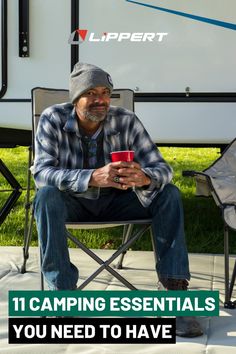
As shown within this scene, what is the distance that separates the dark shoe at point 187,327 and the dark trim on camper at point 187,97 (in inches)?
67.7

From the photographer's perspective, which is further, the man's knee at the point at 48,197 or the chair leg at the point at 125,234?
the chair leg at the point at 125,234

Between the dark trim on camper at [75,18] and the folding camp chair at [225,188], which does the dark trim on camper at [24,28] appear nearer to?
the dark trim on camper at [75,18]

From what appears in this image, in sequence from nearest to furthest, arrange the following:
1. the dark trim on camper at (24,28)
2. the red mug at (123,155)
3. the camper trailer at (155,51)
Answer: the red mug at (123,155)
the camper trailer at (155,51)
the dark trim on camper at (24,28)

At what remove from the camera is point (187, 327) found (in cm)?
273

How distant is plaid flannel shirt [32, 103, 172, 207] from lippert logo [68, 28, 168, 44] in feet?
3.67

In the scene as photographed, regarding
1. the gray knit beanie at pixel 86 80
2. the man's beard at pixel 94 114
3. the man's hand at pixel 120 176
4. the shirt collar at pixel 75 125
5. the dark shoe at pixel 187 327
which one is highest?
the gray knit beanie at pixel 86 80

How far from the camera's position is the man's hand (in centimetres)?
272

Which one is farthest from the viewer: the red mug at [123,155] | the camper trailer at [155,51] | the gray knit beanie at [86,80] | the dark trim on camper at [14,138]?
the dark trim on camper at [14,138]

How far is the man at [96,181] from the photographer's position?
9.00ft

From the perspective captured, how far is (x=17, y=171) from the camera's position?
24.4 feet

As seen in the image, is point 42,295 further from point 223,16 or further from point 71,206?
point 223,16

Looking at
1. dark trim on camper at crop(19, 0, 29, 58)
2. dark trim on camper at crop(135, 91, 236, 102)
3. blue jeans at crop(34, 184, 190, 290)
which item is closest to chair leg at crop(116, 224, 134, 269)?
blue jeans at crop(34, 184, 190, 290)

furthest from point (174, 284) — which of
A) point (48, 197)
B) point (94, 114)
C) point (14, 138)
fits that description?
point (14, 138)

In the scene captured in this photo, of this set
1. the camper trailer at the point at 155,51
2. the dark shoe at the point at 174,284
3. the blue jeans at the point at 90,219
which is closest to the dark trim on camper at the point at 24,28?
the camper trailer at the point at 155,51
